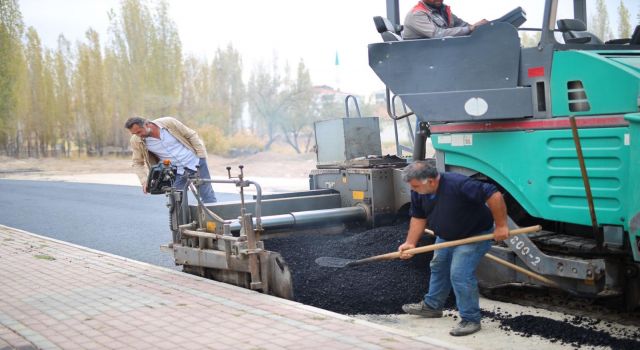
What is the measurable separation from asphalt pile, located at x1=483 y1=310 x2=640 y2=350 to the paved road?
14.5 feet

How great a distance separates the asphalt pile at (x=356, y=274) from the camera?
238 inches

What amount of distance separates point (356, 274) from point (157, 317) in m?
1.93

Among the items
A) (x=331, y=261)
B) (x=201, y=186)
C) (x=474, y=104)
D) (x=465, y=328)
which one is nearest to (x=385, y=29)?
(x=474, y=104)

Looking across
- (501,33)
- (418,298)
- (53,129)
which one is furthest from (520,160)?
(53,129)

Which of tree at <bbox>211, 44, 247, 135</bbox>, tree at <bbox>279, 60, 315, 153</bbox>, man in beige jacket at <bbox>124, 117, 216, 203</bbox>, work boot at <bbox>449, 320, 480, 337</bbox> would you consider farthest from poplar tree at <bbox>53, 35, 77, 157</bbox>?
work boot at <bbox>449, 320, 480, 337</bbox>

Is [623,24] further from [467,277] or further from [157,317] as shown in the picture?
[157,317]

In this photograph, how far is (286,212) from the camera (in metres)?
7.53

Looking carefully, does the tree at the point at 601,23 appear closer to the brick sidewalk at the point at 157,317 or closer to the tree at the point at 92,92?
the brick sidewalk at the point at 157,317

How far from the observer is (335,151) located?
8.10 metres

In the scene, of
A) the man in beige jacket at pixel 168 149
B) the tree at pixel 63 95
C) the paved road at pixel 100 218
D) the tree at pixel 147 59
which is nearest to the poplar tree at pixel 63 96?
the tree at pixel 63 95

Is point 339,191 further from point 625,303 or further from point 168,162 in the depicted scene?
point 625,303

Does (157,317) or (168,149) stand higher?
(168,149)

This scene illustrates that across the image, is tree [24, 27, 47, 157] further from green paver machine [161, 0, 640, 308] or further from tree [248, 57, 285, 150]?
green paver machine [161, 0, 640, 308]

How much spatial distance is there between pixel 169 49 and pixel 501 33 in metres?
43.0
